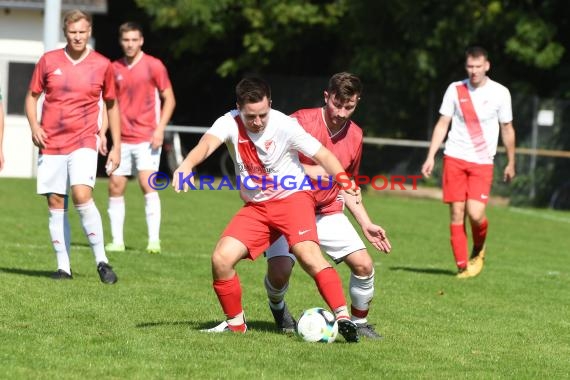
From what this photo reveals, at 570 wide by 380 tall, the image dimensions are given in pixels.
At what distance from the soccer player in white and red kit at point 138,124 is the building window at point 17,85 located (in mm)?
13450

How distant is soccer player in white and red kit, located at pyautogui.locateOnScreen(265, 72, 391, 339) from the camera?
796cm

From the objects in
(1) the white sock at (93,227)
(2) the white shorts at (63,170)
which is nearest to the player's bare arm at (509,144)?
(1) the white sock at (93,227)

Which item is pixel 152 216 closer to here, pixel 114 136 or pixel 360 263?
pixel 114 136

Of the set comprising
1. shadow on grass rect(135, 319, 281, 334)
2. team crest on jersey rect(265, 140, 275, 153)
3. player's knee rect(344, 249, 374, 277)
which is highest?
team crest on jersey rect(265, 140, 275, 153)

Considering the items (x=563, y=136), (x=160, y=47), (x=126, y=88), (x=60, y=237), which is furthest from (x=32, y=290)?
(x=160, y=47)

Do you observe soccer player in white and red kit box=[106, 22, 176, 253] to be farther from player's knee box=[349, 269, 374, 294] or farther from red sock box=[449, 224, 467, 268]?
player's knee box=[349, 269, 374, 294]

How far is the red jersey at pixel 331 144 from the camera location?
26.2ft

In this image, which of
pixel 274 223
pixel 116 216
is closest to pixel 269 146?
pixel 274 223

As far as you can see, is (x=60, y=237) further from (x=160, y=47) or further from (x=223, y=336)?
(x=160, y=47)

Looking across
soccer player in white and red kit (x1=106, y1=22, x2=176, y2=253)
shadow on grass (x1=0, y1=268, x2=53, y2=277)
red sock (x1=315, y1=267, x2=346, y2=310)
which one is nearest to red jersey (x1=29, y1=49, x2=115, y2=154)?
shadow on grass (x1=0, y1=268, x2=53, y2=277)

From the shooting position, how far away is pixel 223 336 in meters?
7.72

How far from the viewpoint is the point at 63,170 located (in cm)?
Result: 1005

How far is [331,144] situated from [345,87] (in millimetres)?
518

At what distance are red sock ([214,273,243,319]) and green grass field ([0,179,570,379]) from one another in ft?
0.61
